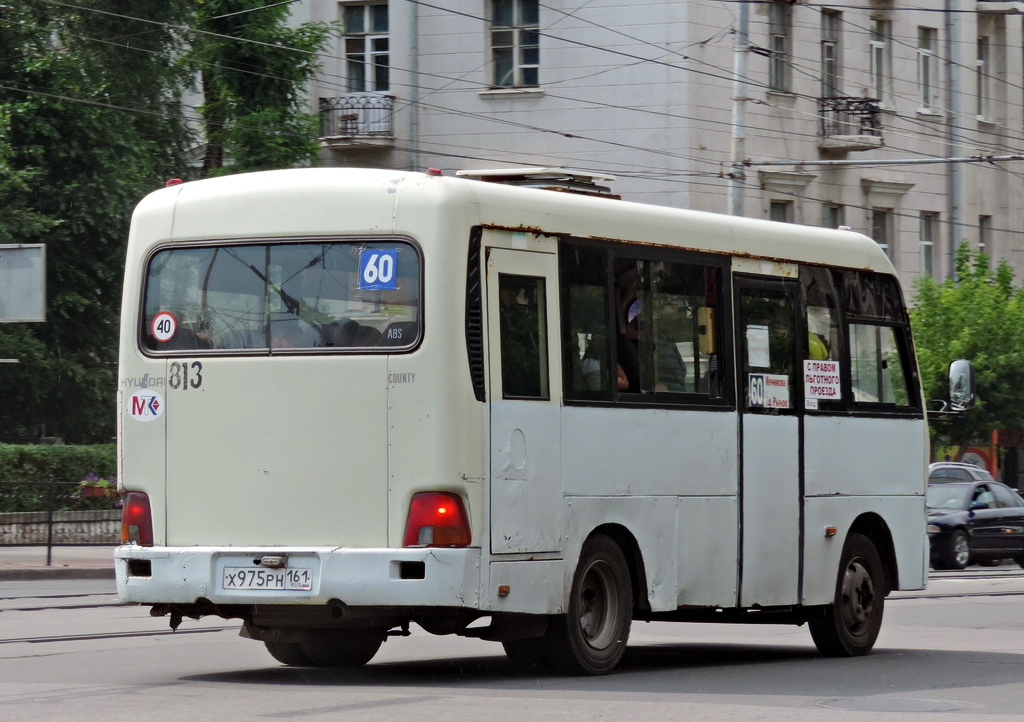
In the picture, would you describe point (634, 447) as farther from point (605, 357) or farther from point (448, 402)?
point (448, 402)

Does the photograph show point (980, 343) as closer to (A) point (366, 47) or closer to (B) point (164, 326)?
(A) point (366, 47)

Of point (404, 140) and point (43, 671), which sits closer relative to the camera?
point (43, 671)

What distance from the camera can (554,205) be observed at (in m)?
11.2

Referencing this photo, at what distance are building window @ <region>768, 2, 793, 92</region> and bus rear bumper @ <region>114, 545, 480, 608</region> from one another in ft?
94.8

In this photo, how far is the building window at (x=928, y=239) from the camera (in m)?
42.8

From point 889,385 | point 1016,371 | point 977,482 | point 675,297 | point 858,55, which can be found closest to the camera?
point 675,297

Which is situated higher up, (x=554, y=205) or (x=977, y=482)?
(x=554, y=205)

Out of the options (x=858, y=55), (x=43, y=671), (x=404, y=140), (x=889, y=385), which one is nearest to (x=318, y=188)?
(x=43, y=671)

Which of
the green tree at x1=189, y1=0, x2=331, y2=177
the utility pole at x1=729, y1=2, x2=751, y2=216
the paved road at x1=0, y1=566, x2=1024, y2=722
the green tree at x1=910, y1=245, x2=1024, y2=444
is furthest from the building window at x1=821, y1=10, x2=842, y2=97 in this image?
the paved road at x1=0, y1=566, x2=1024, y2=722

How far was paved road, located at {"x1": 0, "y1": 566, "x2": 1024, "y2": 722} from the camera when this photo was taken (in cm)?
958

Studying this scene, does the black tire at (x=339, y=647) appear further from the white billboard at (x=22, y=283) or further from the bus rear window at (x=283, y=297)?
the white billboard at (x=22, y=283)

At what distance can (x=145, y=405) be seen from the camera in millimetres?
10969

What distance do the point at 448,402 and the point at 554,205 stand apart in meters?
1.55

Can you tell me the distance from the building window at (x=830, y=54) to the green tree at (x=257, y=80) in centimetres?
1035
